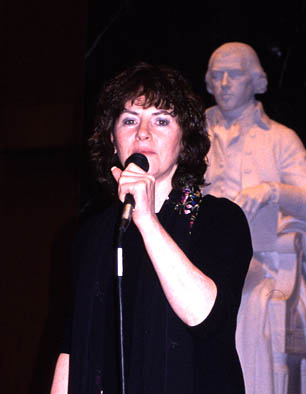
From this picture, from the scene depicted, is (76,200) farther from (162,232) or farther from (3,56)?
(162,232)

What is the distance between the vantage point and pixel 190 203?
153 cm

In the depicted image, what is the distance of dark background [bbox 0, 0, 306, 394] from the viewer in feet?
10.5

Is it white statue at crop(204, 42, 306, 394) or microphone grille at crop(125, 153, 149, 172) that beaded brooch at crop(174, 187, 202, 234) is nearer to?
microphone grille at crop(125, 153, 149, 172)

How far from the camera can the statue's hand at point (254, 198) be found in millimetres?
2328

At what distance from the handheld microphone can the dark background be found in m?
1.84

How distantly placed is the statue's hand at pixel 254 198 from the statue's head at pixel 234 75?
1.51 feet

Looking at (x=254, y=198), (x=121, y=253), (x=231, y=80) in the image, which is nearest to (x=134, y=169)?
(x=121, y=253)

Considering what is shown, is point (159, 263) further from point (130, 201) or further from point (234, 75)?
point (234, 75)

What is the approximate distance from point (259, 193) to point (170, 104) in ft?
2.94

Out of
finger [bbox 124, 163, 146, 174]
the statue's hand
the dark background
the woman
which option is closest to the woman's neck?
the woman

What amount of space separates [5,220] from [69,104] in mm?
839

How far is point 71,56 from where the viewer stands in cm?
351

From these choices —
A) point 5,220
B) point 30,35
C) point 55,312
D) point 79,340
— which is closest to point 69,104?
point 30,35

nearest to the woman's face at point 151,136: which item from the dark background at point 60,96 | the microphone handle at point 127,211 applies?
the microphone handle at point 127,211
